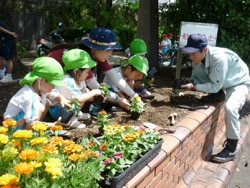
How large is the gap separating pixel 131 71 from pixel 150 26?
338 centimetres

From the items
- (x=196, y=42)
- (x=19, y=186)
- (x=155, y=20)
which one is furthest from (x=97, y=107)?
(x=155, y=20)

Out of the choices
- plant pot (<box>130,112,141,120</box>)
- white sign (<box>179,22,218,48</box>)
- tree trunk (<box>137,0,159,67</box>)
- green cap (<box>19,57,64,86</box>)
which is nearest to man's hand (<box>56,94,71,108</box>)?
green cap (<box>19,57,64,86</box>)

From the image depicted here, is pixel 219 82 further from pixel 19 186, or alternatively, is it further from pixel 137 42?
pixel 19 186

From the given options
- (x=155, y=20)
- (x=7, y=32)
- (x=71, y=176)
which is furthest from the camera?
(x=155, y=20)

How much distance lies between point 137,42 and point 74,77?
1706 millimetres

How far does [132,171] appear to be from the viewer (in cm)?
226

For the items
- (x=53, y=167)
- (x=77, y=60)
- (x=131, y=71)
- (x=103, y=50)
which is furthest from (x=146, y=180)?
(x=131, y=71)

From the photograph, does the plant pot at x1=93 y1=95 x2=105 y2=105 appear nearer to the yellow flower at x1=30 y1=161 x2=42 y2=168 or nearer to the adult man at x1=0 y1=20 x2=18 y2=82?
the yellow flower at x1=30 y1=161 x2=42 y2=168

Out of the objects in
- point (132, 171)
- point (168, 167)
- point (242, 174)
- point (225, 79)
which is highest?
point (132, 171)

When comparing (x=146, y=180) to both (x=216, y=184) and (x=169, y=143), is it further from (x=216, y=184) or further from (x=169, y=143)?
(x=216, y=184)

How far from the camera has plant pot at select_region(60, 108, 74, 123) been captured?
3.05 m

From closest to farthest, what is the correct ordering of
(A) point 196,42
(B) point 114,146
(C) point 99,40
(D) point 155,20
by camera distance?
(B) point 114,146, (C) point 99,40, (A) point 196,42, (D) point 155,20

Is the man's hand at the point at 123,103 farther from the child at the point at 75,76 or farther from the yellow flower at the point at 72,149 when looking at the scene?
the yellow flower at the point at 72,149

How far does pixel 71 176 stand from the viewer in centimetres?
175
